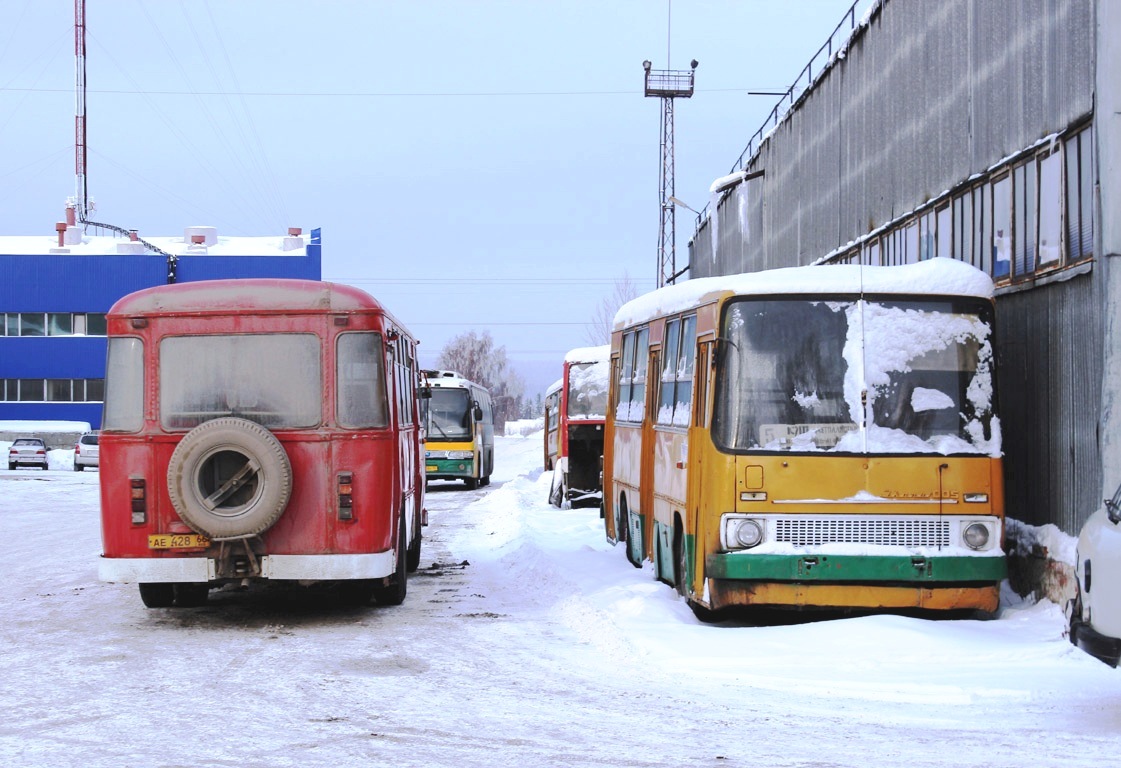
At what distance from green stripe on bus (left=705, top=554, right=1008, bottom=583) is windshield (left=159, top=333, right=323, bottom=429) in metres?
3.73

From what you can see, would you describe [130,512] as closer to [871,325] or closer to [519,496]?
[871,325]

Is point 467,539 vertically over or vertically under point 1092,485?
under

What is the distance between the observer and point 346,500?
11.6 meters

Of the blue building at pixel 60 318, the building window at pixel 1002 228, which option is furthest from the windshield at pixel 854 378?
the blue building at pixel 60 318

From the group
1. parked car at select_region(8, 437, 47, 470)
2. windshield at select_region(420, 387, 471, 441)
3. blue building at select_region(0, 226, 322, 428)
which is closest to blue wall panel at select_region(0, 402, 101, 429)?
blue building at select_region(0, 226, 322, 428)

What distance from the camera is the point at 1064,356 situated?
38.4 feet

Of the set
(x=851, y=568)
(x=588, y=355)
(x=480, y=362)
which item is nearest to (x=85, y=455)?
(x=588, y=355)

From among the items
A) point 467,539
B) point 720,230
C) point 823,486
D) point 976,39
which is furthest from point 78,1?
point 823,486

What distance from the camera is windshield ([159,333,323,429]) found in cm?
1166

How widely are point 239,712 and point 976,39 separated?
35.6 ft

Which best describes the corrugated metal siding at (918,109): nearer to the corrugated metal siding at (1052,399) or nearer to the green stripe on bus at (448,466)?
the corrugated metal siding at (1052,399)

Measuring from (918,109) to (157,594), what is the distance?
10.8m

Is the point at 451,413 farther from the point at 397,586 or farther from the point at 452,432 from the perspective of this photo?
the point at 397,586

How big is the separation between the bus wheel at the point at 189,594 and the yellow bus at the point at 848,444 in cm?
478
